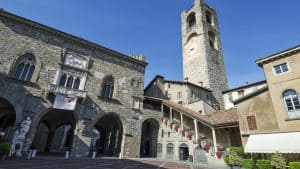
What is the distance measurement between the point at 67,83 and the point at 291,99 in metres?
19.3

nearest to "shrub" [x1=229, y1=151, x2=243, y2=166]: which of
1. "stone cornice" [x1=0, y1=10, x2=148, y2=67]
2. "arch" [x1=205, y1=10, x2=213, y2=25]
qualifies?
"stone cornice" [x1=0, y1=10, x2=148, y2=67]

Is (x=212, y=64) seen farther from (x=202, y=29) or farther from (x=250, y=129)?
(x=250, y=129)

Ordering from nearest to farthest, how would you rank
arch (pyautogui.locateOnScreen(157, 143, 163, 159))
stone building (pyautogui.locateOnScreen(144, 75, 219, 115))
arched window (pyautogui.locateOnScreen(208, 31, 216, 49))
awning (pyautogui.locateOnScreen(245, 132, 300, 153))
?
awning (pyautogui.locateOnScreen(245, 132, 300, 153)) < arch (pyautogui.locateOnScreen(157, 143, 163, 159)) < stone building (pyautogui.locateOnScreen(144, 75, 219, 115)) < arched window (pyautogui.locateOnScreen(208, 31, 216, 49))

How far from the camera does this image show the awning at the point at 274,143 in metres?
11.2

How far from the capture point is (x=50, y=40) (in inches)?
728

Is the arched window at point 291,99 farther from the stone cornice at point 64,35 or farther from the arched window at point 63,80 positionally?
the arched window at point 63,80

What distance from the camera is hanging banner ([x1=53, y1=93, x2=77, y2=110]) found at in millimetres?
16475

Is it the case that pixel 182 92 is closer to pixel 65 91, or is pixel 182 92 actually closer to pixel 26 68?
pixel 65 91

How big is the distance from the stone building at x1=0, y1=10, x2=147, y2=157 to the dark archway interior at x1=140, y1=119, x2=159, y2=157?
3.04 m

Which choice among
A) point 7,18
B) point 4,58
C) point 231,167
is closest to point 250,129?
point 231,167

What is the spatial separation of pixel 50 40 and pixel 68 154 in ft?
37.4

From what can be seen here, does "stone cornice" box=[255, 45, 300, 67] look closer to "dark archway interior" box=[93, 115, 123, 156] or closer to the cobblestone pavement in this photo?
the cobblestone pavement

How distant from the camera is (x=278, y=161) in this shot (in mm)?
11164

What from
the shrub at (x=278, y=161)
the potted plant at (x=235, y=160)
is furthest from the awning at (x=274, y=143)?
the potted plant at (x=235, y=160)
